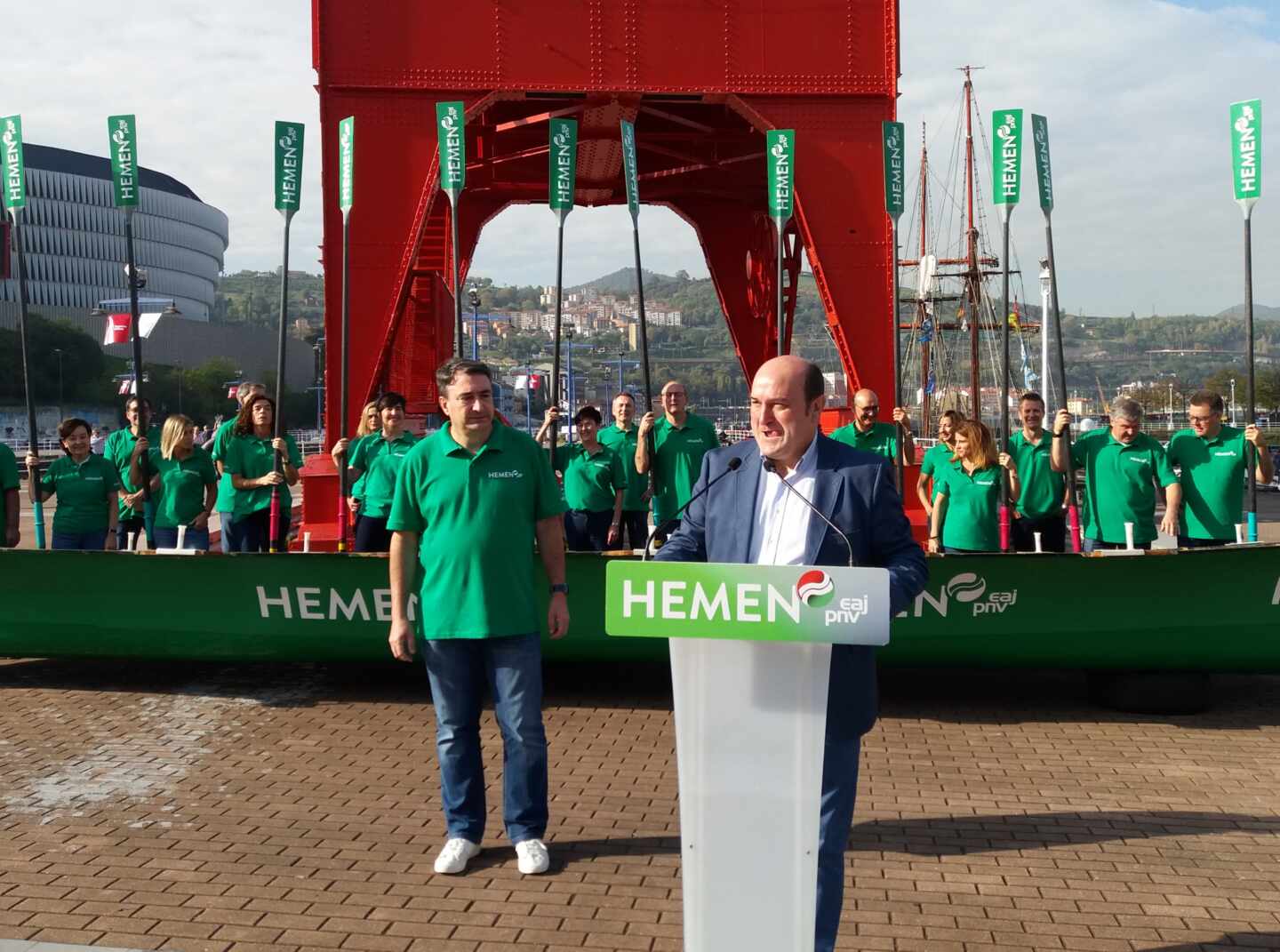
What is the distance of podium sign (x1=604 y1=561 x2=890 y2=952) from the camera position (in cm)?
315

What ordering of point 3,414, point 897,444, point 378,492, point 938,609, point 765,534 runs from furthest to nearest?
1. point 3,414
2. point 897,444
3. point 378,492
4. point 938,609
5. point 765,534

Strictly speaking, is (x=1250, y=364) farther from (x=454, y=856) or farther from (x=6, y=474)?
(x=6, y=474)

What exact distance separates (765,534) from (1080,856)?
2.52 meters

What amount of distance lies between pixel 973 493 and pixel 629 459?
3073mm

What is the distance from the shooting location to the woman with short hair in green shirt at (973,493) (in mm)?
8305

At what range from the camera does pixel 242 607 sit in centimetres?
789

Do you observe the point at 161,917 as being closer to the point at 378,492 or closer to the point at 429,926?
the point at 429,926

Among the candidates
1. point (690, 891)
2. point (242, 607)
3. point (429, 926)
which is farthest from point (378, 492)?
point (690, 891)

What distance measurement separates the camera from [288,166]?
9.80 metres

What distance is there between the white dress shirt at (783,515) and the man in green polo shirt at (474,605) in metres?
1.70

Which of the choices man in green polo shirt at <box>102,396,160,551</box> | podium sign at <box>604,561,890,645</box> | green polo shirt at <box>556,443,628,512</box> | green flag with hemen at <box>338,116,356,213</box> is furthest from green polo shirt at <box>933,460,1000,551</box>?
man in green polo shirt at <box>102,396,160,551</box>

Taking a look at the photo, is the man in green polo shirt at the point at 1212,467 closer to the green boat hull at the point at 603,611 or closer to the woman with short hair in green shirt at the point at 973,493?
the green boat hull at the point at 603,611

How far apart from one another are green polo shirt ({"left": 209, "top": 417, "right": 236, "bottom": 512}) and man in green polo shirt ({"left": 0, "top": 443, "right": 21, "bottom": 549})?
1342mm

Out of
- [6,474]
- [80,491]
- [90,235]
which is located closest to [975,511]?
[80,491]
